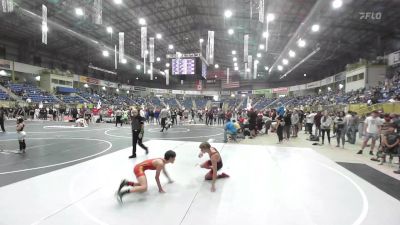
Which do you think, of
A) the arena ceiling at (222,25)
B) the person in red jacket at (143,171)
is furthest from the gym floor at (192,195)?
the arena ceiling at (222,25)

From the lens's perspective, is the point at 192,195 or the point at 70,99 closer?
the point at 192,195

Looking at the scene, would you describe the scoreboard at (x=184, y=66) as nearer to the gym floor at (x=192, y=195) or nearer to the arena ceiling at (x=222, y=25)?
the arena ceiling at (x=222, y=25)

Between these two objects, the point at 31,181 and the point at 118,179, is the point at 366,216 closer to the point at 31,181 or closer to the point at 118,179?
the point at 118,179

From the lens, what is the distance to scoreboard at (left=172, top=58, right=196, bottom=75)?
59.6 feet

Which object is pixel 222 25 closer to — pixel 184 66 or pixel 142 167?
pixel 184 66

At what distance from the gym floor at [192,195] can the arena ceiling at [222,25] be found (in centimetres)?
937

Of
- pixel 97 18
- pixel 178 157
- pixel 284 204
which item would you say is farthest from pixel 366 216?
pixel 97 18

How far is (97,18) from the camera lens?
1273 centimetres

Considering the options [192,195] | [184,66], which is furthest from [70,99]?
[192,195]

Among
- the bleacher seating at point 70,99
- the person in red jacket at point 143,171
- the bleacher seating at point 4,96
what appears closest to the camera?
the person in red jacket at point 143,171

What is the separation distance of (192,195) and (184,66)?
1480cm

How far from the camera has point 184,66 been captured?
717 inches

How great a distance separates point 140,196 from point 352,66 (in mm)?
32538

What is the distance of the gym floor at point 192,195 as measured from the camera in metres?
3.49
